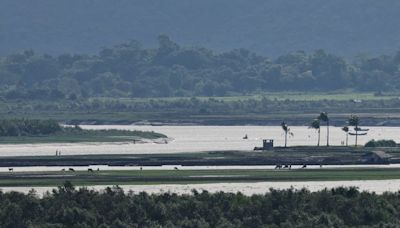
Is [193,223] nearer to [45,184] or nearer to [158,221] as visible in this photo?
[158,221]

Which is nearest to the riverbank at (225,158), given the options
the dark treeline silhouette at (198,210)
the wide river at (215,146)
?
the wide river at (215,146)

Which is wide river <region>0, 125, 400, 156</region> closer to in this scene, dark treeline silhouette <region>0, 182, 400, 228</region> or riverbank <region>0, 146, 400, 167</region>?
riverbank <region>0, 146, 400, 167</region>

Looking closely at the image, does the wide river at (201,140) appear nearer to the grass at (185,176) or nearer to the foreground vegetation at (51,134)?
the foreground vegetation at (51,134)

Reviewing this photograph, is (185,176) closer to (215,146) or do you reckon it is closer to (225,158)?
(225,158)

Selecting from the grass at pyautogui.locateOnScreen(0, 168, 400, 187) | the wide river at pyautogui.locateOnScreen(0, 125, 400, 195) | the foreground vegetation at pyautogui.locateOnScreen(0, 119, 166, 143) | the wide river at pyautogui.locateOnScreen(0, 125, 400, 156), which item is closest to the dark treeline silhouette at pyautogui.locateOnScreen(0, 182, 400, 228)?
the wide river at pyautogui.locateOnScreen(0, 125, 400, 195)

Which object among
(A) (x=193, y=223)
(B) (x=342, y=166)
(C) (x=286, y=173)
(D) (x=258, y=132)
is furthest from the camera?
(D) (x=258, y=132)

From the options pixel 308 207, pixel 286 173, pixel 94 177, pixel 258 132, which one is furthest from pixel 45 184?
pixel 258 132
